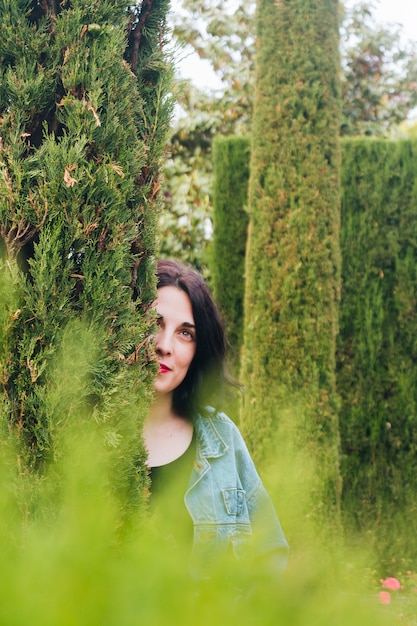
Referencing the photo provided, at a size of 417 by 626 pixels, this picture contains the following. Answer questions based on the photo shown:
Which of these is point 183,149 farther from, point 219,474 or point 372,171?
point 219,474

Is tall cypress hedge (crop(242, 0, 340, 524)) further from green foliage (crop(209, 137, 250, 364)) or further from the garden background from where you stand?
green foliage (crop(209, 137, 250, 364))

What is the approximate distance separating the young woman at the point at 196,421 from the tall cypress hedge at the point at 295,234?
8.27 feet

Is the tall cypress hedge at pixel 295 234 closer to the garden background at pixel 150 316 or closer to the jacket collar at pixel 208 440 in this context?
the garden background at pixel 150 316

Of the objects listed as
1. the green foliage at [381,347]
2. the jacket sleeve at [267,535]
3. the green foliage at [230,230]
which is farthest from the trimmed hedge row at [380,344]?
the jacket sleeve at [267,535]

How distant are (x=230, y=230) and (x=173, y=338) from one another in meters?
3.92

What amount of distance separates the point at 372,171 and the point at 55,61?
4588mm

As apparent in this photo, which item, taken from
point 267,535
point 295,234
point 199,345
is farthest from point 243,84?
point 267,535

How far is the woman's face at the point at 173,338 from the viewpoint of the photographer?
97.0 inches

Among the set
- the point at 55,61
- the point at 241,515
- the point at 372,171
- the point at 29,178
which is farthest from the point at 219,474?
the point at 372,171

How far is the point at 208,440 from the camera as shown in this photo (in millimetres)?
2459

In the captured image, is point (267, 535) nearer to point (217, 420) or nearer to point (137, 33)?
point (137, 33)

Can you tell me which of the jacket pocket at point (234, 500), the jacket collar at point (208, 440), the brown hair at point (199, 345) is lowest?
the jacket pocket at point (234, 500)

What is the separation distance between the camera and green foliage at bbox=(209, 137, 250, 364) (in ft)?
20.4

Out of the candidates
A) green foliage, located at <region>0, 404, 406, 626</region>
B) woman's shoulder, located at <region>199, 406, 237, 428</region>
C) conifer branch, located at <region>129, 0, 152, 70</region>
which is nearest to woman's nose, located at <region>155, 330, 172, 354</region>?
woman's shoulder, located at <region>199, 406, 237, 428</region>
